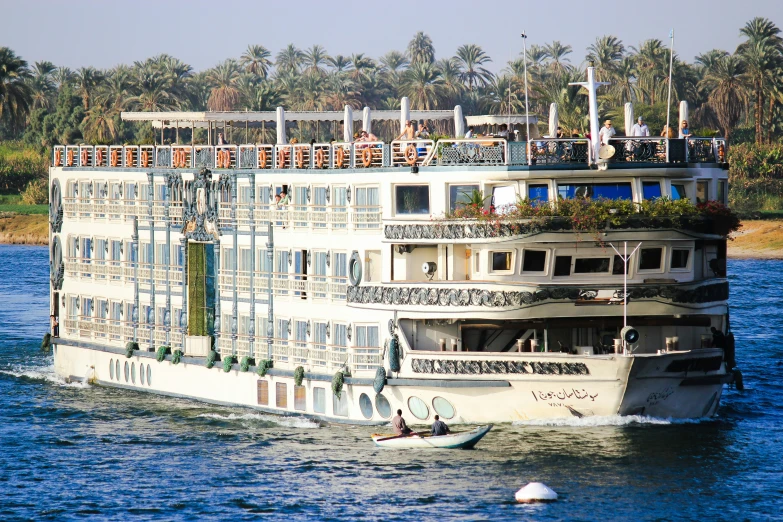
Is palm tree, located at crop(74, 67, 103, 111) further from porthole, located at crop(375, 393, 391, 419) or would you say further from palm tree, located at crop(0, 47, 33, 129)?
porthole, located at crop(375, 393, 391, 419)

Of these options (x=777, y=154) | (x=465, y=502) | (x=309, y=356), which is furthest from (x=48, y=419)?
(x=777, y=154)

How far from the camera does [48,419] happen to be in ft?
173

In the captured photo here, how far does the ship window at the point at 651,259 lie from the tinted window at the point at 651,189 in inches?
62.4

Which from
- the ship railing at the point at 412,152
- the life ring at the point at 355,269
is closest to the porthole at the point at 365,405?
the life ring at the point at 355,269

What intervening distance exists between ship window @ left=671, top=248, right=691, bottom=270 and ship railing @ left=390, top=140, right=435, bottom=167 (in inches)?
310

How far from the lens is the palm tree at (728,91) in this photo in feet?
420

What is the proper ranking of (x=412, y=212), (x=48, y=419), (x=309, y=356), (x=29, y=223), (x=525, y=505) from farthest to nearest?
(x=29, y=223) → (x=48, y=419) → (x=309, y=356) → (x=412, y=212) → (x=525, y=505)

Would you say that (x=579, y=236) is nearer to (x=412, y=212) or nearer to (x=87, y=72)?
(x=412, y=212)

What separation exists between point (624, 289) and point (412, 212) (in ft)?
22.9

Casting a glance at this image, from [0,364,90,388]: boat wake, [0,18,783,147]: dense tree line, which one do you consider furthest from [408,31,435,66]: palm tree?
[0,364,90,388]: boat wake

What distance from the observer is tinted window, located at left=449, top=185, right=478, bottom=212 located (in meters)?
44.4

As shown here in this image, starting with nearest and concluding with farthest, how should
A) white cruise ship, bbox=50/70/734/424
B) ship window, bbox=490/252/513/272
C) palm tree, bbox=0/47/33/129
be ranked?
white cruise ship, bbox=50/70/734/424 < ship window, bbox=490/252/513/272 < palm tree, bbox=0/47/33/129

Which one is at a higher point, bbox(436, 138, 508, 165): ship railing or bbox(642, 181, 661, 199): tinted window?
bbox(436, 138, 508, 165): ship railing

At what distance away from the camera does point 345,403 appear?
47500mm
